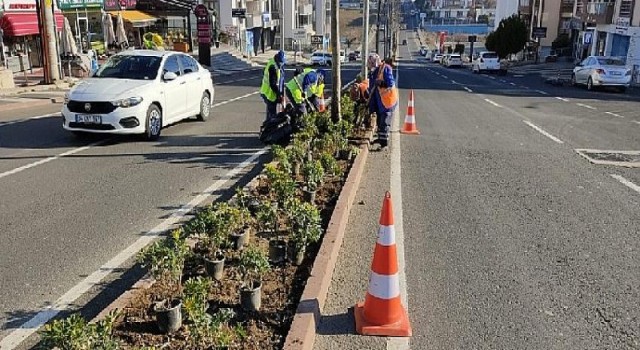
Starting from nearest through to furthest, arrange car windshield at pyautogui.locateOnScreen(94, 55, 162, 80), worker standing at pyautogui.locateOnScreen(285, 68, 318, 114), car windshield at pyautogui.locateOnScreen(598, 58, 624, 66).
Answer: worker standing at pyautogui.locateOnScreen(285, 68, 318, 114) → car windshield at pyautogui.locateOnScreen(94, 55, 162, 80) → car windshield at pyautogui.locateOnScreen(598, 58, 624, 66)

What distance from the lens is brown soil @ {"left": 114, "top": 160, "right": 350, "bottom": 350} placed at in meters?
3.72

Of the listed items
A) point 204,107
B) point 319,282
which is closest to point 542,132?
point 204,107

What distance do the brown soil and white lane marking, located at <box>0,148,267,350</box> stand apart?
69 cm

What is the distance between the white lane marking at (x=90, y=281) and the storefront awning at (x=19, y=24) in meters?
20.2

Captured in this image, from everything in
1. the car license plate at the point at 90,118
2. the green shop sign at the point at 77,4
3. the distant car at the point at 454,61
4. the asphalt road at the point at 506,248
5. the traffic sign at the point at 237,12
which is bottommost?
the distant car at the point at 454,61

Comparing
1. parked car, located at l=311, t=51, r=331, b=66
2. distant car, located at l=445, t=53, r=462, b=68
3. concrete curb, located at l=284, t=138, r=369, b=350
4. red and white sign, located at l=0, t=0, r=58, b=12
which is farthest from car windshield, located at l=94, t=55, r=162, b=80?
distant car, located at l=445, t=53, r=462, b=68

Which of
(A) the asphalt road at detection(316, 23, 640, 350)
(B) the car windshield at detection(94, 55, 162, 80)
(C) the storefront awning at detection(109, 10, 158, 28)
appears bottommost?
(A) the asphalt road at detection(316, 23, 640, 350)

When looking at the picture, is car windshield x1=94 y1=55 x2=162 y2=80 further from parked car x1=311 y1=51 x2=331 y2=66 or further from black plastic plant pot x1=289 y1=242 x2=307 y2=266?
parked car x1=311 y1=51 x2=331 y2=66

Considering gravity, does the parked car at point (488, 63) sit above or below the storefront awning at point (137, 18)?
below

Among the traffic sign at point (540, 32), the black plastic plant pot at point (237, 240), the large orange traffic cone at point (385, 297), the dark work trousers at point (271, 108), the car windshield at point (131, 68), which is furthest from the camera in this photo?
the traffic sign at point (540, 32)

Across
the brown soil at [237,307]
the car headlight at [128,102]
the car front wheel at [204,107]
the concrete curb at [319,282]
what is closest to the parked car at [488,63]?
the car front wheel at [204,107]

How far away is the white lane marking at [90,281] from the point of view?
4031mm

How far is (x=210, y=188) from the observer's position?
776 cm

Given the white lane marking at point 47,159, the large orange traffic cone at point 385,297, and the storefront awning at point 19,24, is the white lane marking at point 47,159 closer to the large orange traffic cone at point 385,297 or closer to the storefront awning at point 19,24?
the large orange traffic cone at point 385,297
